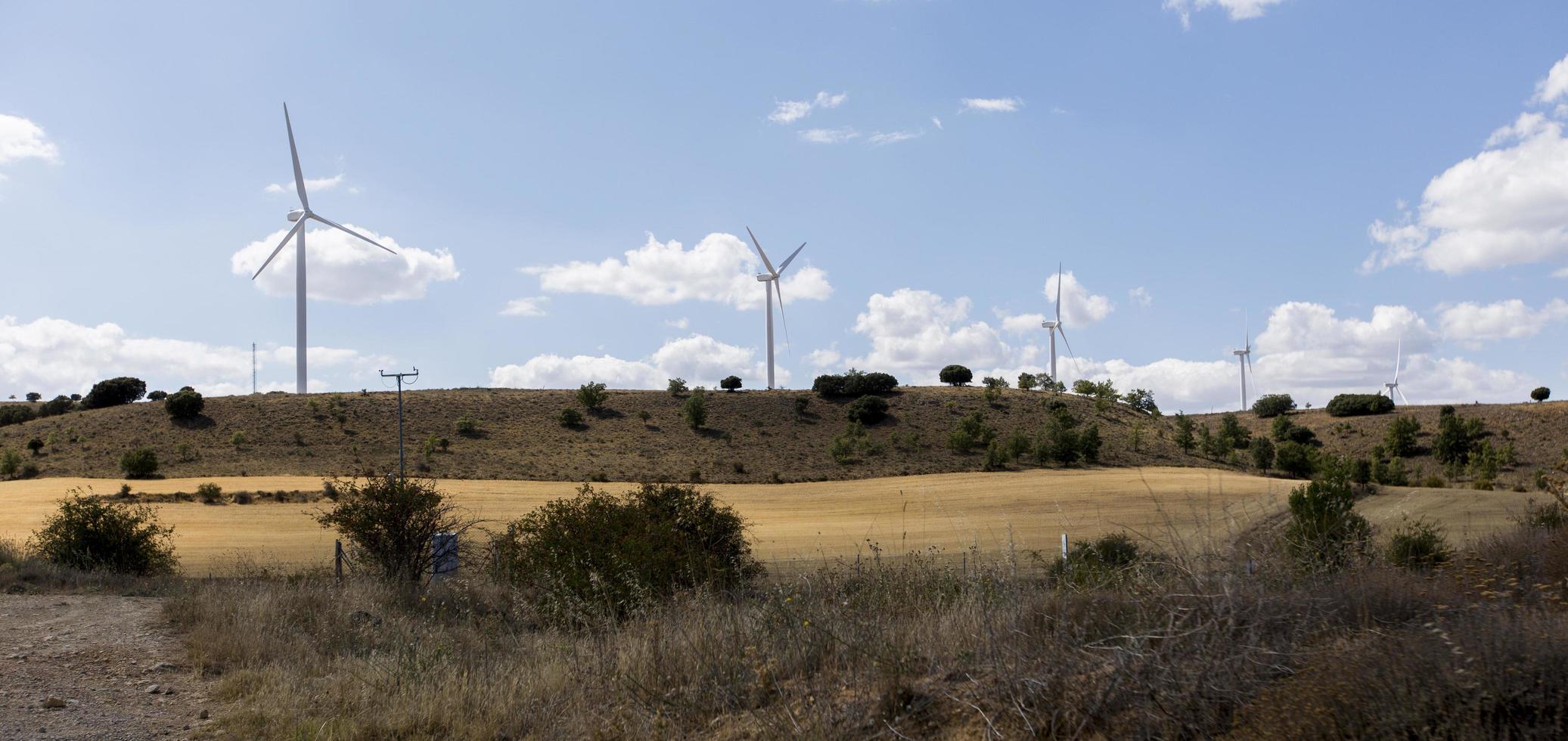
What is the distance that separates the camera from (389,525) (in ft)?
65.7

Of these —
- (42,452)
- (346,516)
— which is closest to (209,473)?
(42,452)

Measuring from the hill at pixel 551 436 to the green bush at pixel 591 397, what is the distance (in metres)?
1.28

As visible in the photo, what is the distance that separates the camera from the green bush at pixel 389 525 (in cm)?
1983

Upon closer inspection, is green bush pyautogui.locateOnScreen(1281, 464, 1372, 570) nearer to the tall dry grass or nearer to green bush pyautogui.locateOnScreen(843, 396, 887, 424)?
the tall dry grass

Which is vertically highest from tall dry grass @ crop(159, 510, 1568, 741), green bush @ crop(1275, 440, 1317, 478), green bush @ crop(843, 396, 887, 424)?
green bush @ crop(843, 396, 887, 424)

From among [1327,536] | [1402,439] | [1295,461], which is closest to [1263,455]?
[1295,461]

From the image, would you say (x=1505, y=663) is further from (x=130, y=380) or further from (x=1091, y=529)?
(x=130, y=380)

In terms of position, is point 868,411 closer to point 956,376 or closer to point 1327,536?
point 956,376

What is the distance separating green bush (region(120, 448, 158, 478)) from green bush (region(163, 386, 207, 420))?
21.4 meters

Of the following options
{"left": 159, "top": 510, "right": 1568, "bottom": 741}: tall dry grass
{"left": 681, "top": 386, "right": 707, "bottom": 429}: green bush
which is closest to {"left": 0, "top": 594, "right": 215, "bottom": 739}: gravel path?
{"left": 159, "top": 510, "right": 1568, "bottom": 741}: tall dry grass

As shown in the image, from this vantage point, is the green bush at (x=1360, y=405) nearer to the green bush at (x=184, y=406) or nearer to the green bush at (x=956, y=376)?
the green bush at (x=956, y=376)

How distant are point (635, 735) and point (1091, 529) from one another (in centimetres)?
3548

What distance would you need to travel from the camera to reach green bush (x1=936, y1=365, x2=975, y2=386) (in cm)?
12306

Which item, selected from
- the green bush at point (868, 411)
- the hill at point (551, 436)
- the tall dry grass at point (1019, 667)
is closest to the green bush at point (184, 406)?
the hill at point (551, 436)
